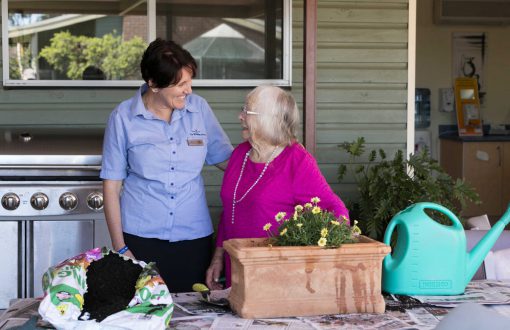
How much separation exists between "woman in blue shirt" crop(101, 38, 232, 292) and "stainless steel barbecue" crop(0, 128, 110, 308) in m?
1.13

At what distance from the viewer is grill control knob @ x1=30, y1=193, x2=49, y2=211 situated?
424 cm

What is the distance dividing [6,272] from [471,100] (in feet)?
22.8

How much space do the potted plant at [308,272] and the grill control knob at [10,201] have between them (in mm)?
2163

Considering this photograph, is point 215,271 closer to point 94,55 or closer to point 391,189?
point 391,189

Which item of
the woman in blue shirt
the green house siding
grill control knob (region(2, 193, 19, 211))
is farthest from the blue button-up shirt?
the green house siding

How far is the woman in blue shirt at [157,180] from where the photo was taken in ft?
10.3

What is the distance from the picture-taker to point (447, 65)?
33.6 feet

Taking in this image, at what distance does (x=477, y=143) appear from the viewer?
9.23 meters

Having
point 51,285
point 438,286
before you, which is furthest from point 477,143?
point 51,285

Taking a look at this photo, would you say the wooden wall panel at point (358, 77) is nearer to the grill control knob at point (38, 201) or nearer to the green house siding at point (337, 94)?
the green house siding at point (337, 94)

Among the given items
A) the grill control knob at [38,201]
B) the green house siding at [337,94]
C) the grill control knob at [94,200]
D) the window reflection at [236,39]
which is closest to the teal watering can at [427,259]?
the grill control knob at [94,200]

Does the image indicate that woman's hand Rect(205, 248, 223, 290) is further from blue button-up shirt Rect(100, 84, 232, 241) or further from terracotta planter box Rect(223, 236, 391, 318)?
terracotta planter box Rect(223, 236, 391, 318)

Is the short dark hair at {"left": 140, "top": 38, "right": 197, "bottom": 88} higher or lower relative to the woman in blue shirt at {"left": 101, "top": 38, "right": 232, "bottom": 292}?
higher

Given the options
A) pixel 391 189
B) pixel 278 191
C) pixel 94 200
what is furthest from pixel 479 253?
pixel 391 189
